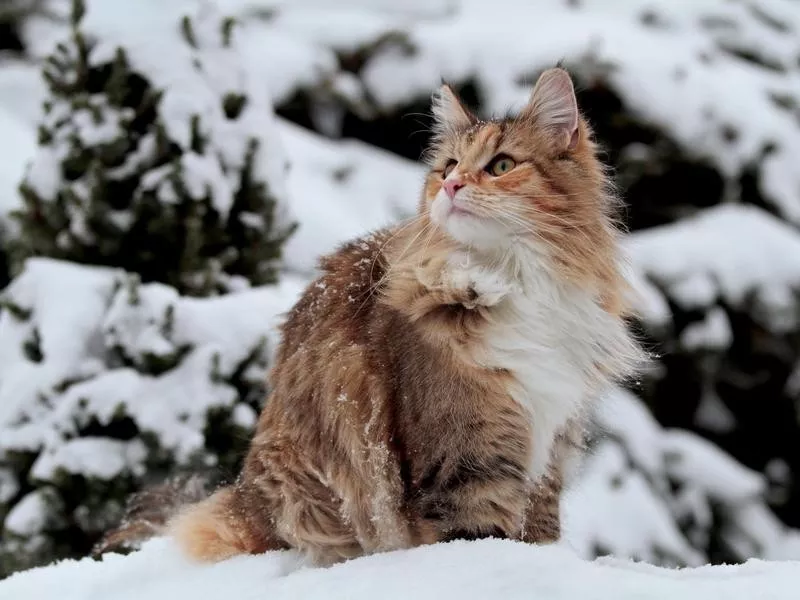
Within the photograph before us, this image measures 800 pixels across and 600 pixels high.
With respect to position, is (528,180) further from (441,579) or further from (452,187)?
(441,579)

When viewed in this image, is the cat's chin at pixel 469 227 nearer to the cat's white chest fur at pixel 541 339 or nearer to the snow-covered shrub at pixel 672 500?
the cat's white chest fur at pixel 541 339

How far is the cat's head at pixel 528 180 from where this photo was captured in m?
2.16

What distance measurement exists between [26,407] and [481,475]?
2.04 metres

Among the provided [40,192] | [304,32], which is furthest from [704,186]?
[40,192]

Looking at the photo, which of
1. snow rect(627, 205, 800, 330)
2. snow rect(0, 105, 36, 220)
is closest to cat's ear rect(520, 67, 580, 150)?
snow rect(0, 105, 36, 220)

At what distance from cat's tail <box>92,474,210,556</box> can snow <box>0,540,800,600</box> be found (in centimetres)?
60

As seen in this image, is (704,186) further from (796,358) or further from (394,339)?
(394,339)

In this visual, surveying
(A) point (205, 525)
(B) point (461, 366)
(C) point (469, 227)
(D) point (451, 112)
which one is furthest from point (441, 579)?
(D) point (451, 112)

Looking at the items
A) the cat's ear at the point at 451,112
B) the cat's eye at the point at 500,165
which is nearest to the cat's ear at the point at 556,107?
the cat's eye at the point at 500,165

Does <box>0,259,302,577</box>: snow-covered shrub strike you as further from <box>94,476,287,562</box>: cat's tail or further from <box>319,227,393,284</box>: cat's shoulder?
<box>319,227,393,284</box>: cat's shoulder

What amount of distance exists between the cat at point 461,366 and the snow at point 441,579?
0.18 meters

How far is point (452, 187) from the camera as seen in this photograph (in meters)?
2.18

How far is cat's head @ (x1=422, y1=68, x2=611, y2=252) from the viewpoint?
216 centimetres

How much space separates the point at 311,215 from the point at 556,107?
3.77 m
